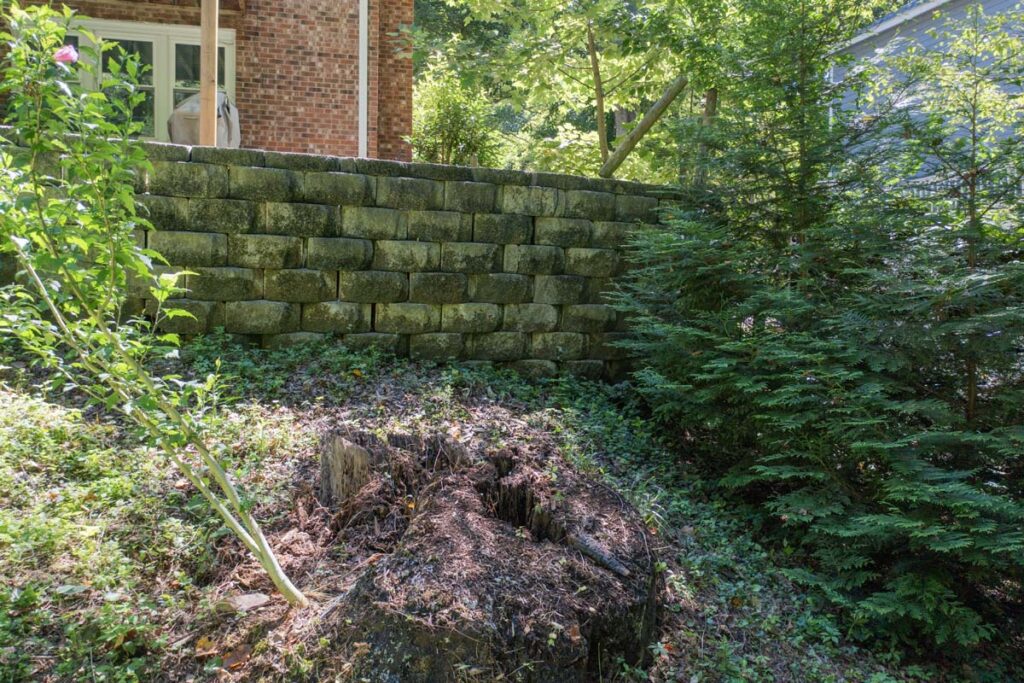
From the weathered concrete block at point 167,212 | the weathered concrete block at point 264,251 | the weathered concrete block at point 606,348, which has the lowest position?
the weathered concrete block at point 606,348

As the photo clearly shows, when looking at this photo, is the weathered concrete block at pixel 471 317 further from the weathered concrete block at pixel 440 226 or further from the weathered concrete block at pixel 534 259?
the weathered concrete block at pixel 440 226

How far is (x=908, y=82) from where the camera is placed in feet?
16.4

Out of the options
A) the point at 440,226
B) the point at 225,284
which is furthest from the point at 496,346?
the point at 225,284

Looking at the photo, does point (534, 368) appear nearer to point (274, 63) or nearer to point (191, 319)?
point (191, 319)

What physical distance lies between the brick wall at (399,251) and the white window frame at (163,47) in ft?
15.2

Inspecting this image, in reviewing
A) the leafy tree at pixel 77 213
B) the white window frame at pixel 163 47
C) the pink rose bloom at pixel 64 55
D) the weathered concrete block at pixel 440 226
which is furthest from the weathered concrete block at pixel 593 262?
the white window frame at pixel 163 47

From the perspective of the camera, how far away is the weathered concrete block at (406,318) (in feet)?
18.4

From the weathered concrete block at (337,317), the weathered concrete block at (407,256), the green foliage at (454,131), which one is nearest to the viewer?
the weathered concrete block at (337,317)

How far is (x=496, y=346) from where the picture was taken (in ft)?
19.4

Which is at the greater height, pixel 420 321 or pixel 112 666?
pixel 420 321

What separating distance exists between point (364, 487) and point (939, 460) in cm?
296

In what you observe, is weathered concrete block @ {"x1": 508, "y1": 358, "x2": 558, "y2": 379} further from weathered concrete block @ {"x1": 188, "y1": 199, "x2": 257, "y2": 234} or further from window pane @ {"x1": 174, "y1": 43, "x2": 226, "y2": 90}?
window pane @ {"x1": 174, "y1": 43, "x2": 226, "y2": 90}

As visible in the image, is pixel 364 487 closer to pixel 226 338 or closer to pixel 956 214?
pixel 226 338

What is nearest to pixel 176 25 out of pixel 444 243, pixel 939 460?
pixel 444 243
